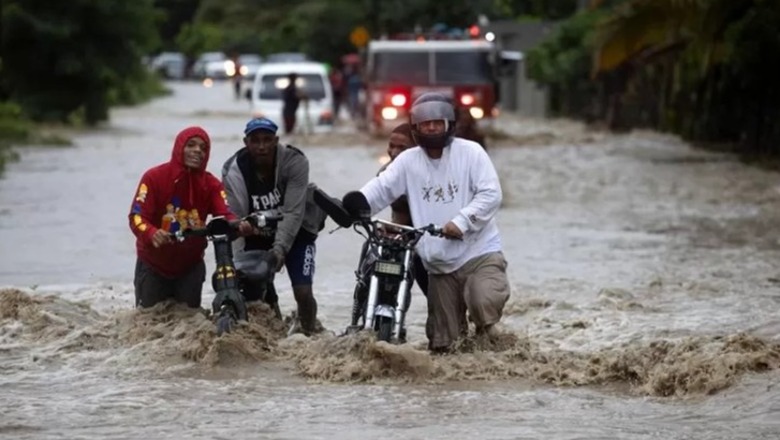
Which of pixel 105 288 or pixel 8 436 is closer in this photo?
pixel 8 436

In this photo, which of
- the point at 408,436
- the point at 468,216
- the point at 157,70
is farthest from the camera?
the point at 157,70

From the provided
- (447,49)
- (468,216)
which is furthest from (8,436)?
(447,49)

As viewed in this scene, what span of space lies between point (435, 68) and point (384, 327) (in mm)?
25059

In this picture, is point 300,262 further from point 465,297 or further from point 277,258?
point 465,297

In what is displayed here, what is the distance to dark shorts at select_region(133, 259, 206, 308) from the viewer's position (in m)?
Answer: 11.3

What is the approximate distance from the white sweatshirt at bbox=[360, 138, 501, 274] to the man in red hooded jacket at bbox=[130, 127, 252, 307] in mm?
884

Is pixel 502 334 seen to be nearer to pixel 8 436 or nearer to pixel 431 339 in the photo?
pixel 431 339

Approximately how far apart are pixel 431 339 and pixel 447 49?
2454cm

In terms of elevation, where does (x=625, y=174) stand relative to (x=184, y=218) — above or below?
below

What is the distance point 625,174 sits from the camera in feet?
97.0

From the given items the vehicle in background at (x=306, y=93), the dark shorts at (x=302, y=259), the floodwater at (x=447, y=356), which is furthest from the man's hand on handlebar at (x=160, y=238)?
the vehicle in background at (x=306, y=93)

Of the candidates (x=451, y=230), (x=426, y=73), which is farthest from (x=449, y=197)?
(x=426, y=73)

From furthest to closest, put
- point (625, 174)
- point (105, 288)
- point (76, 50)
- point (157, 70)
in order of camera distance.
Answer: point (157, 70)
point (76, 50)
point (625, 174)
point (105, 288)

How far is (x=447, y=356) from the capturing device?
10.8m
